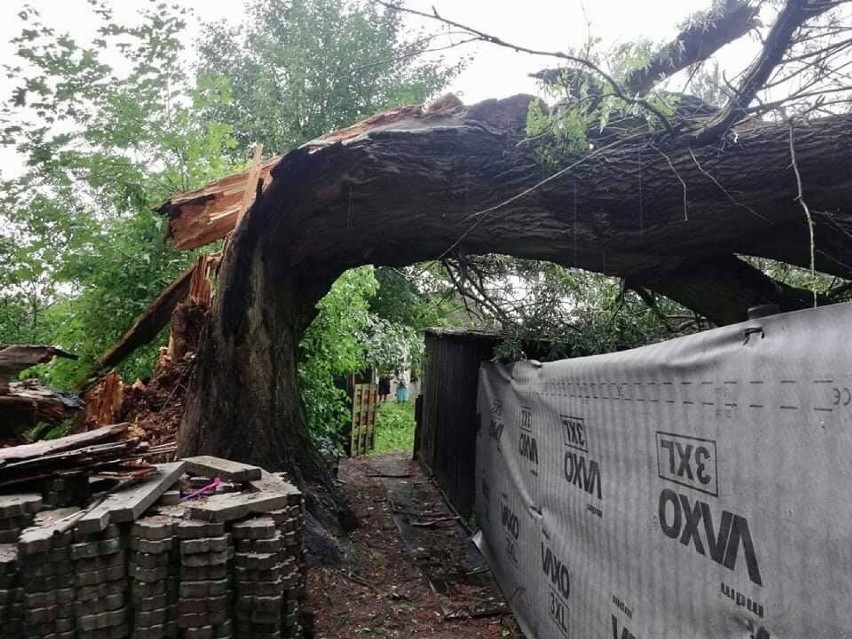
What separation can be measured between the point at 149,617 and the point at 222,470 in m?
0.99

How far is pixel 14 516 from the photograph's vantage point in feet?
10.1

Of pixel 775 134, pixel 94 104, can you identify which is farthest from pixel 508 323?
pixel 94 104

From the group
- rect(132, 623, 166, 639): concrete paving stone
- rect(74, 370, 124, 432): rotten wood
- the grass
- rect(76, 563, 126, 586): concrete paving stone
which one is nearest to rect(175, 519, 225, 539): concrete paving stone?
rect(76, 563, 126, 586): concrete paving stone

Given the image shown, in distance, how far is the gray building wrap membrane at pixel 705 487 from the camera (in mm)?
1600

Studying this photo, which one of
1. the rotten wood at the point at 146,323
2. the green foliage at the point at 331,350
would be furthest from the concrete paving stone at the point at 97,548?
the green foliage at the point at 331,350

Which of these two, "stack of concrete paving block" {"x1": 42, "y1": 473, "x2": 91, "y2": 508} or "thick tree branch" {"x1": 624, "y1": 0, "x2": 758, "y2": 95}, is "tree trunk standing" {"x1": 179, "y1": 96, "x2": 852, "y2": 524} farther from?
"stack of concrete paving block" {"x1": 42, "y1": 473, "x2": 91, "y2": 508}

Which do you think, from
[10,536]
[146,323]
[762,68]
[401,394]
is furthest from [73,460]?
[401,394]

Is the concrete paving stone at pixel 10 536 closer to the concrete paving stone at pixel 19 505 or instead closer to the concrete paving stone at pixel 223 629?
the concrete paving stone at pixel 19 505

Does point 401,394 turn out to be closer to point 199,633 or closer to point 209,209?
point 209,209

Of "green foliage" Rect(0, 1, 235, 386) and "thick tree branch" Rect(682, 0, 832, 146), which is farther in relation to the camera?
"green foliage" Rect(0, 1, 235, 386)

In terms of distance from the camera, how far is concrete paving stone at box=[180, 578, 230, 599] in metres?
2.85

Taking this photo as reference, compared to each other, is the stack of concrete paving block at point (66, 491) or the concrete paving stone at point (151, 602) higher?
the stack of concrete paving block at point (66, 491)

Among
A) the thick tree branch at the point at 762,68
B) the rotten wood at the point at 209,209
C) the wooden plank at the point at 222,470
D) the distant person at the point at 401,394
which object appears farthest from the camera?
the distant person at the point at 401,394

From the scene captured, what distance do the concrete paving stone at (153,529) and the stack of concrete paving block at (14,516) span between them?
0.68 meters
